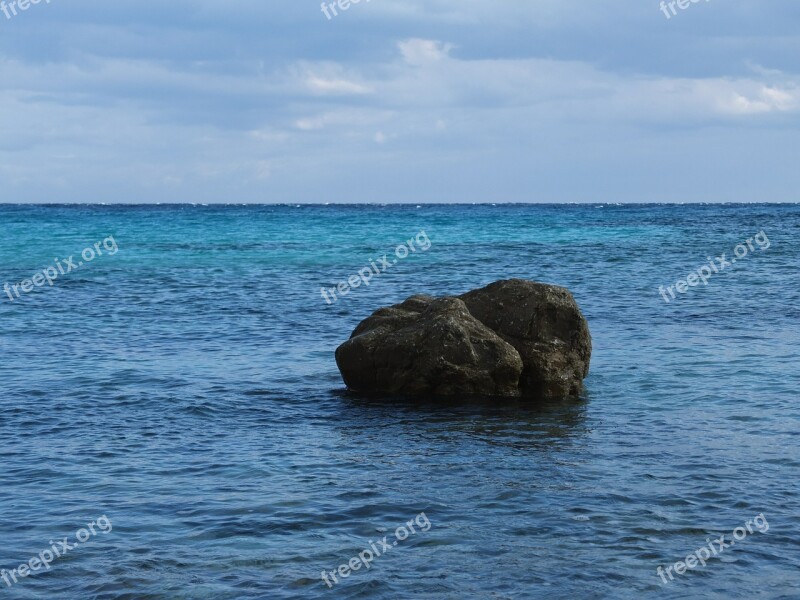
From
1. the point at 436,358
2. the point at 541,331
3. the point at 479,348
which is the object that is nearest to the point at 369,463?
the point at 436,358

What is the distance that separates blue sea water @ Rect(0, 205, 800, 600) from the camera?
853 cm

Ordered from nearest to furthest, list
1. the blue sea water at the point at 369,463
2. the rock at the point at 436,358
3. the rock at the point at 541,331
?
1. the blue sea water at the point at 369,463
2. the rock at the point at 436,358
3. the rock at the point at 541,331

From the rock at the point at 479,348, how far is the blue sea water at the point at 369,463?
48 centimetres

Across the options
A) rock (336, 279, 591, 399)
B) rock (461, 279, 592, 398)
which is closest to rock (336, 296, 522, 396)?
rock (336, 279, 591, 399)

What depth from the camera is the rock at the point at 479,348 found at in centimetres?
1551

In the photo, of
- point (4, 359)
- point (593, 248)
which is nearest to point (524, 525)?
point (4, 359)

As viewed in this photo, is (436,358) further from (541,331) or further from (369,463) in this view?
(369,463)

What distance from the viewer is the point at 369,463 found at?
467 inches

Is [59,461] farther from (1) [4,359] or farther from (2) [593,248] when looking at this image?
(2) [593,248]

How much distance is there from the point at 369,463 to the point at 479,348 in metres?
4.38

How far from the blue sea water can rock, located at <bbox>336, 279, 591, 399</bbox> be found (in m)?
0.48

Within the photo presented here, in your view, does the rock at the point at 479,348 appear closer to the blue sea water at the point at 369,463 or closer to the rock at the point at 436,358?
the rock at the point at 436,358

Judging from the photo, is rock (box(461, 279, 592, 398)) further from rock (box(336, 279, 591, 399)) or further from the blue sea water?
the blue sea water

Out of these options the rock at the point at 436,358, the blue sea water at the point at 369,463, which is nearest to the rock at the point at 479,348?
the rock at the point at 436,358
